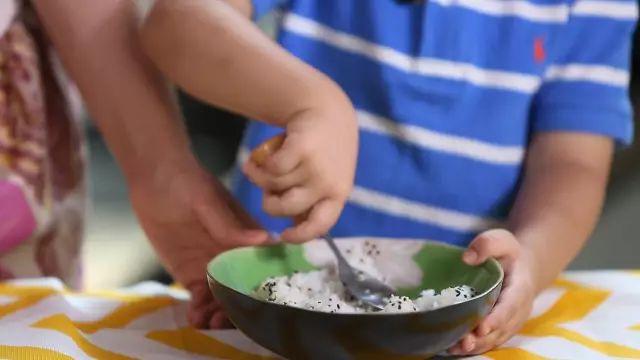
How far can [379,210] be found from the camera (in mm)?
876

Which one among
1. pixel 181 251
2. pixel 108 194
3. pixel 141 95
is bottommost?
pixel 108 194

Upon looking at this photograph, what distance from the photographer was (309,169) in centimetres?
53

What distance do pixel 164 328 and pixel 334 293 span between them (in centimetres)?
12

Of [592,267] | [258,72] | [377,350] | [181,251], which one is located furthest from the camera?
[592,267]

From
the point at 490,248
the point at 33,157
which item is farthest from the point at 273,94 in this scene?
the point at 33,157

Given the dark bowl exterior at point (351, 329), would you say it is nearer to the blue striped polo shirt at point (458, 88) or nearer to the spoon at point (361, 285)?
the spoon at point (361, 285)

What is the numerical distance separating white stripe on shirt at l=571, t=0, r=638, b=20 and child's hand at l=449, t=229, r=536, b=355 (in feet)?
1.07

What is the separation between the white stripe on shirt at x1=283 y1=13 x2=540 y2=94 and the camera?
2.77 feet

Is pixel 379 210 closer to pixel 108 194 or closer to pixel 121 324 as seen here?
pixel 121 324

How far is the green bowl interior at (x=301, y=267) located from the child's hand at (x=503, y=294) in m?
0.01

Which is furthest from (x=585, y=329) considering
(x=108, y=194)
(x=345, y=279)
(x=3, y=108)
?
(x=108, y=194)

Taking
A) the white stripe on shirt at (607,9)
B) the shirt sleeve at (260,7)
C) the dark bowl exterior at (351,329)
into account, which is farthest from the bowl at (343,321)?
the white stripe on shirt at (607,9)

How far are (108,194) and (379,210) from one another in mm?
549

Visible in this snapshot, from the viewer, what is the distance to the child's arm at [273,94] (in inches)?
21.0
